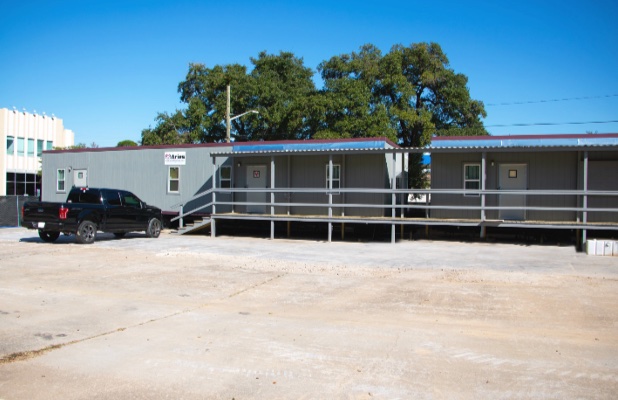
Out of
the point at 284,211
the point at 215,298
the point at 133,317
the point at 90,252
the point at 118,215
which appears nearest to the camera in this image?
the point at 133,317

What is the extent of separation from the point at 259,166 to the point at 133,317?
15.2 metres

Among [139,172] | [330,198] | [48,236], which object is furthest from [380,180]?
[48,236]

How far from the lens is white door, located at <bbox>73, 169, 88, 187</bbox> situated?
26.4 meters

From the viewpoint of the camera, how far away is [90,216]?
17141mm

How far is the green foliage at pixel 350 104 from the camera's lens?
36.0 m

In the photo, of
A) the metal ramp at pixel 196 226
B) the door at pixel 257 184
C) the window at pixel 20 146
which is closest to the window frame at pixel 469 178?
the door at pixel 257 184

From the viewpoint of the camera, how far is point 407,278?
36.7 ft

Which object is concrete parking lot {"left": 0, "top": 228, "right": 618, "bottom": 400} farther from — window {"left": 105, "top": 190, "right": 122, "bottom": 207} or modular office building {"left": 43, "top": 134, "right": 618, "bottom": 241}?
modular office building {"left": 43, "top": 134, "right": 618, "bottom": 241}

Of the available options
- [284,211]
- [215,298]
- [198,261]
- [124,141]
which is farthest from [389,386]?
[124,141]

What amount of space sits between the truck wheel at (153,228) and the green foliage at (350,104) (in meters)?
17.3

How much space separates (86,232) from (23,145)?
38941 millimetres

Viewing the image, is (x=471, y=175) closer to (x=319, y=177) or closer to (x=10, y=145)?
(x=319, y=177)

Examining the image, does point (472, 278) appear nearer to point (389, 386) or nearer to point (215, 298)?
point (215, 298)

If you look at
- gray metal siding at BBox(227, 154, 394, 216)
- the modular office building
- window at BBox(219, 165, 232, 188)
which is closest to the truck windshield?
the modular office building
